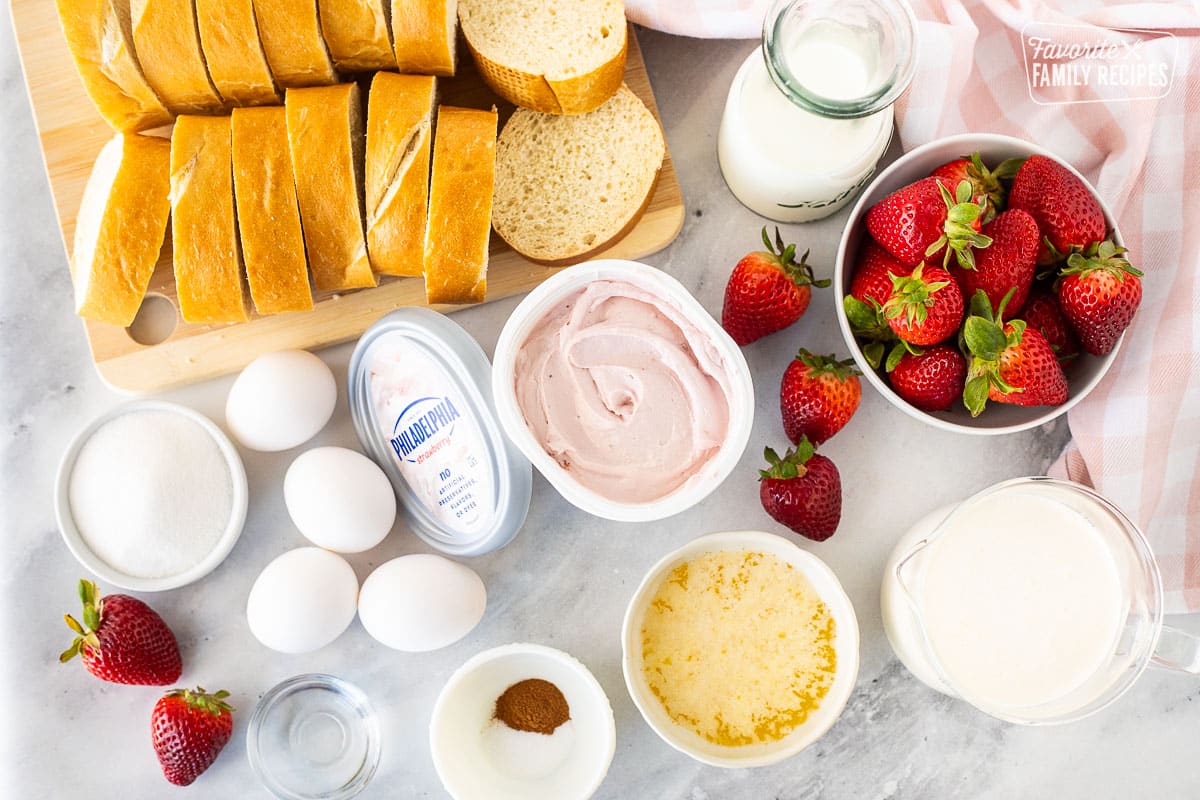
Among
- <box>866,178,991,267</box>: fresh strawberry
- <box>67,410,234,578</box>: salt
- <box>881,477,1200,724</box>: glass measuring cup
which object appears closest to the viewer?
<box>866,178,991,267</box>: fresh strawberry

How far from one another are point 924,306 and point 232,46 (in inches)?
34.3

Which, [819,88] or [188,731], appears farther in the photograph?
[188,731]

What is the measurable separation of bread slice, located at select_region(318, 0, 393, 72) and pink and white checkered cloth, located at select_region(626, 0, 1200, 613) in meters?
0.34

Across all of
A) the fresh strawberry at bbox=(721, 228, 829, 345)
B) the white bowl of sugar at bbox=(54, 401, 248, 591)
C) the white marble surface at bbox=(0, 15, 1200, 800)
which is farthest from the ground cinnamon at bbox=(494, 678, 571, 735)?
the fresh strawberry at bbox=(721, 228, 829, 345)

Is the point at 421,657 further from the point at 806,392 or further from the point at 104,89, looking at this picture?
the point at 104,89

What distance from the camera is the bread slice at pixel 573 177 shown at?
4.17 feet

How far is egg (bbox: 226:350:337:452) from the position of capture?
1.25m

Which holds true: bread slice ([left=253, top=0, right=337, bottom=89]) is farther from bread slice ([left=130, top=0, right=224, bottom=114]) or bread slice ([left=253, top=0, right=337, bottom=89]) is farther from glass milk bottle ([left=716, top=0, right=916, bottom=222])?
glass milk bottle ([left=716, top=0, right=916, bottom=222])

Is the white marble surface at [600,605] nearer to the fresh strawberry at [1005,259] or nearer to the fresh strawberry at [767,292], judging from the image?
the fresh strawberry at [767,292]

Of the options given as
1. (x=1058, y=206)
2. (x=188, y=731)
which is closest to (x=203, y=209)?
(x=188, y=731)

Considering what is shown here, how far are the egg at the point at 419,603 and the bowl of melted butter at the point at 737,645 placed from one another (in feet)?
0.74

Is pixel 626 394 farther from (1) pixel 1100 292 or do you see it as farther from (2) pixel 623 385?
(1) pixel 1100 292

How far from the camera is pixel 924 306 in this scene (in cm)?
108

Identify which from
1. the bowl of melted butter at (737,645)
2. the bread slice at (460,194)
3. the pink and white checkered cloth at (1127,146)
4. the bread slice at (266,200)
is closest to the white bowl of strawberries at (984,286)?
the pink and white checkered cloth at (1127,146)
